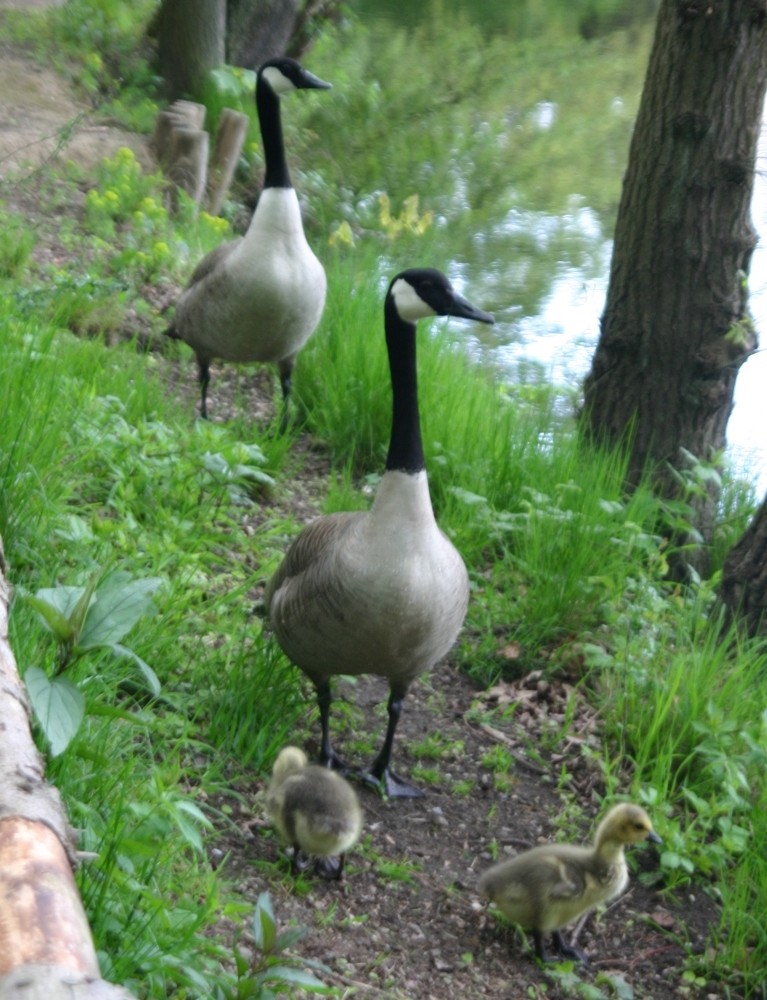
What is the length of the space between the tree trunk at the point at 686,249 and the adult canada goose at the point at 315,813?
9.54 ft

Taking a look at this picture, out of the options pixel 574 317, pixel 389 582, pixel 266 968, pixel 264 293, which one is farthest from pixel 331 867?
pixel 574 317

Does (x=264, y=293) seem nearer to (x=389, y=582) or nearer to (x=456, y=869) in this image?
(x=389, y=582)

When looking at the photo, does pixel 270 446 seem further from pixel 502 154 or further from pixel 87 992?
pixel 502 154

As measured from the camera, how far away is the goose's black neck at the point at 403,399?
3.92 m

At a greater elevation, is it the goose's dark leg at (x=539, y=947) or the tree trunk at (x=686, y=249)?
the tree trunk at (x=686, y=249)

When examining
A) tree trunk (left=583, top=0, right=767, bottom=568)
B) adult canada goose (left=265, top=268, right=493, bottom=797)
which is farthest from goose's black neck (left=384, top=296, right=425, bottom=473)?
tree trunk (left=583, top=0, right=767, bottom=568)

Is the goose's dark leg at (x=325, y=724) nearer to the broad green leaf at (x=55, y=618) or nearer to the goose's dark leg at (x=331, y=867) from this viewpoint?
the goose's dark leg at (x=331, y=867)

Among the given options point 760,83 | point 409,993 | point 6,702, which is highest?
point 760,83

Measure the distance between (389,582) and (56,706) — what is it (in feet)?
4.69

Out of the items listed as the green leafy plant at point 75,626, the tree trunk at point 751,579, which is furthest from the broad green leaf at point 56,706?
the tree trunk at point 751,579

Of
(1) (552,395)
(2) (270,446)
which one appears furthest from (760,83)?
(2) (270,446)

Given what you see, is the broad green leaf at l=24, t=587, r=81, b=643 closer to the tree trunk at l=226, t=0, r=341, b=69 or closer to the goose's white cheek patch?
the goose's white cheek patch

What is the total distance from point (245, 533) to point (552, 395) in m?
2.79

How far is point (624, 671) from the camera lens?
15.4ft
